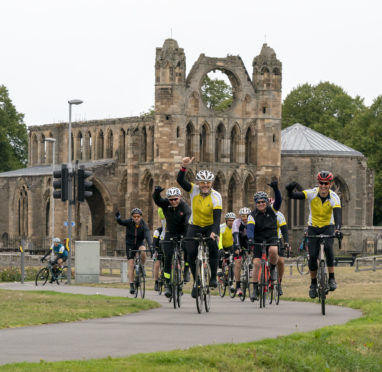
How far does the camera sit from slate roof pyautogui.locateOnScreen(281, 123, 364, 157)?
7481 cm

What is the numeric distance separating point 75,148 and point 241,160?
59.9 feet

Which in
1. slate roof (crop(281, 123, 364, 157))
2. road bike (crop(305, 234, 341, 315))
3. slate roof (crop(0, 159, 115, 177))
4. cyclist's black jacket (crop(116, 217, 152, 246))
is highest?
slate roof (crop(281, 123, 364, 157))

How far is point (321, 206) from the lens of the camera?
17.8 meters

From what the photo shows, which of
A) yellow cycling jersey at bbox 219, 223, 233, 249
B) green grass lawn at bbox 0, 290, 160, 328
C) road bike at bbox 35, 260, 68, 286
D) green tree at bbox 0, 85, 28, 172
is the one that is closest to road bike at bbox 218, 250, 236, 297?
yellow cycling jersey at bbox 219, 223, 233, 249

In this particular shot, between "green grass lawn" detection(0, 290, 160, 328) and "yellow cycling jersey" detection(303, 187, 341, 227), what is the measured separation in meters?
3.41

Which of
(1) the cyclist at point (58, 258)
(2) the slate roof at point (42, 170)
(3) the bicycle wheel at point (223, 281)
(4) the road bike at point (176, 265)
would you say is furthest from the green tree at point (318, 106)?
(4) the road bike at point (176, 265)

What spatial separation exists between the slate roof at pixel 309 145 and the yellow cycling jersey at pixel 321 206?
56930 mm

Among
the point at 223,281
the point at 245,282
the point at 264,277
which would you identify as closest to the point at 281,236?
the point at 264,277

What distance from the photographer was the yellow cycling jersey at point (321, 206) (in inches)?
699

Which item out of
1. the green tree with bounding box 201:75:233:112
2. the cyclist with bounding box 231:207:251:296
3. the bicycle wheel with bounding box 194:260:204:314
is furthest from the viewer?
the green tree with bounding box 201:75:233:112

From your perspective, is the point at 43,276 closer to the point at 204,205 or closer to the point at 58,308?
the point at 58,308

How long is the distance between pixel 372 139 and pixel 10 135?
31654mm

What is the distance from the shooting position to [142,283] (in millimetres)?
23281

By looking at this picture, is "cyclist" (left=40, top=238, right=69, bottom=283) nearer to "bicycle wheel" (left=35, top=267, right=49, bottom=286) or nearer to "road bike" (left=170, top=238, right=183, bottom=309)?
"bicycle wheel" (left=35, top=267, right=49, bottom=286)
